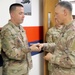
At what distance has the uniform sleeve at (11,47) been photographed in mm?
2254

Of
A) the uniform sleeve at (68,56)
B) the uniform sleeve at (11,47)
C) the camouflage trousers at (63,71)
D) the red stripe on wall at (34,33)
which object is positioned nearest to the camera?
the uniform sleeve at (68,56)

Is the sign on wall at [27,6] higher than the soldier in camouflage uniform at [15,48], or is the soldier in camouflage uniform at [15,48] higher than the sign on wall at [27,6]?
the sign on wall at [27,6]

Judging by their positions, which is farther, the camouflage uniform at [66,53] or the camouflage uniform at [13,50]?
the camouflage uniform at [13,50]

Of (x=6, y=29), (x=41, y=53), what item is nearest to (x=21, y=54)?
(x=6, y=29)

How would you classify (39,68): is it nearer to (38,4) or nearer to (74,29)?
(38,4)

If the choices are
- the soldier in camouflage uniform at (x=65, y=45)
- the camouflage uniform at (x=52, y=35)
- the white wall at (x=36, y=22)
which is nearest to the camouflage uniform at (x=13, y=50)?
the soldier in camouflage uniform at (x=65, y=45)

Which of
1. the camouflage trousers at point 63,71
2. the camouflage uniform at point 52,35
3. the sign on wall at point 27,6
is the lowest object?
the camouflage trousers at point 63,71

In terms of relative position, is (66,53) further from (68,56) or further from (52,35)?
(52,35)

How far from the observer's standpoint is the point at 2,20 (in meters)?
2.62

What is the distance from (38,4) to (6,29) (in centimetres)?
168

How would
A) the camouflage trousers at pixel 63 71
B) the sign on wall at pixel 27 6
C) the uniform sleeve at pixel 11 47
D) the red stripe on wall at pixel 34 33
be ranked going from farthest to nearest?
the red stripe on wall at pixel 34 33 < the sign on wall at pixel 27 6 < the uniform sleeve at pixel 11 47 < the camouflage trousers at pixel 63 71

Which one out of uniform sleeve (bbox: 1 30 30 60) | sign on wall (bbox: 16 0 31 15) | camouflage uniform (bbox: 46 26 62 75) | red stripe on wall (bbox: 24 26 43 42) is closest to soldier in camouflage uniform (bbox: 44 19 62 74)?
camouflage uniform (bbox: 46 26 62 75)

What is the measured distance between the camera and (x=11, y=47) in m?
2.25

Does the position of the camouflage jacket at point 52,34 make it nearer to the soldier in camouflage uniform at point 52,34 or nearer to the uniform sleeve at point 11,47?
the soldier in camouflage uniform at point 52,34
